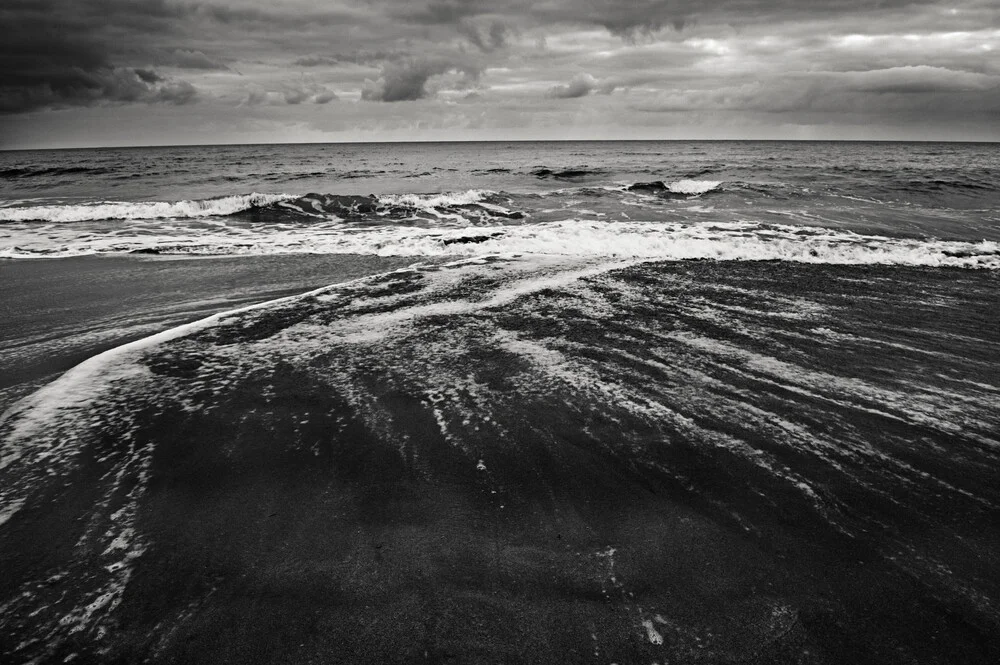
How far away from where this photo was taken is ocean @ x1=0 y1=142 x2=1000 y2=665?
1.98 metres

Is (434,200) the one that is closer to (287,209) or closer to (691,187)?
(287,209)

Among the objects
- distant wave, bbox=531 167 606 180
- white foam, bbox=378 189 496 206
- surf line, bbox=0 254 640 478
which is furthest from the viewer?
distant wave, bbox=531 167 606 180

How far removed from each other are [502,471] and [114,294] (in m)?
6.58

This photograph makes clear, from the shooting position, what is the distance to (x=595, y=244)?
10.1 meters

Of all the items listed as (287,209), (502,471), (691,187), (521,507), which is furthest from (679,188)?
(521,507)

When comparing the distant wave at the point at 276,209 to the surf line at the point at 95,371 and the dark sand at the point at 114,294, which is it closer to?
the dark sand at the point at 114,294

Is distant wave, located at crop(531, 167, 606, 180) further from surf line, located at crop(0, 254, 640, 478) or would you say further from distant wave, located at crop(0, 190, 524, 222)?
surf line, located at crop(0, 254, 640, 478)

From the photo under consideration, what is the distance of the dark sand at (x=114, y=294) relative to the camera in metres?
4.79

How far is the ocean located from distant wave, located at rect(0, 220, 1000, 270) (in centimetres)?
213

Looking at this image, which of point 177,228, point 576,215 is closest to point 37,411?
point 177,228

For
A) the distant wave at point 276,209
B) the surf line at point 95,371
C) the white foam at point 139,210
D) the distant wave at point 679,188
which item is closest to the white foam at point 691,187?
the distant wave at point 679,188

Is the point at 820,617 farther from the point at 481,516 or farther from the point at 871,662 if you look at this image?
the point at 481,516

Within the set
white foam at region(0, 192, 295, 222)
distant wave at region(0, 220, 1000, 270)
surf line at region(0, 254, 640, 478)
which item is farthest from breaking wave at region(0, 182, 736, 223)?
surf line at region(0, 254, 640, 478)

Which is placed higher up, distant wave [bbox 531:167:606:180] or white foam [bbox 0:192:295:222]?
distant wave [bbox 531:167:606:180]
